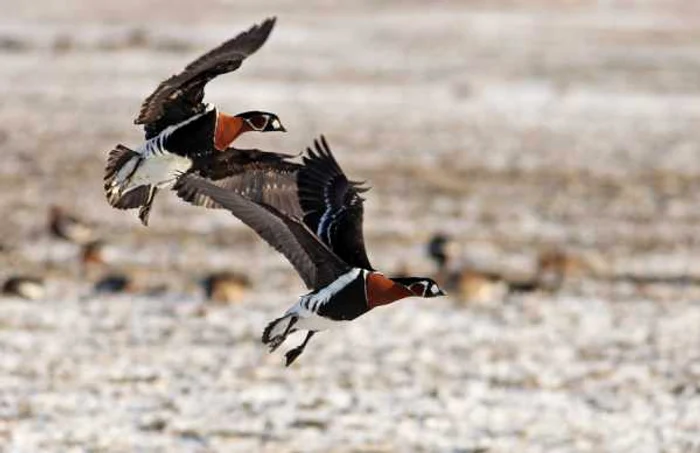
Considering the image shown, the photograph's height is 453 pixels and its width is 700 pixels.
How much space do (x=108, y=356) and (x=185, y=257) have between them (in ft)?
13.5

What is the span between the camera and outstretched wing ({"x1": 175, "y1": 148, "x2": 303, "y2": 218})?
4.54 meters

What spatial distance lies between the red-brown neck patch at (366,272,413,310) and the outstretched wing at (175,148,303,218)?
1.24 ft

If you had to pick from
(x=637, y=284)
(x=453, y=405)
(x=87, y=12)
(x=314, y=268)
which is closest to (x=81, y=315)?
(x=453, y=405)

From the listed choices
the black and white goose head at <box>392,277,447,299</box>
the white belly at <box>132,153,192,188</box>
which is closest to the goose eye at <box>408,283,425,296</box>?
the black and white goose head at <box>392,277,447,299</box>

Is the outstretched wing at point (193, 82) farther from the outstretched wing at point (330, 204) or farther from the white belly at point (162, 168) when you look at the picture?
the outstretched wing at point (330, 204)

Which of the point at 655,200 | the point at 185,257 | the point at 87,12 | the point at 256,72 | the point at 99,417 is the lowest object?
the point at 99,417

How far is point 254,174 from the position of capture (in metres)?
4.66

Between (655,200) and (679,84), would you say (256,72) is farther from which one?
(655,200)

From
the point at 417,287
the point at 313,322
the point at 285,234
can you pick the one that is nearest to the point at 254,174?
the point at 285,234

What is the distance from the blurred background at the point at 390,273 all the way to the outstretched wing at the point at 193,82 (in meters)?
4.81

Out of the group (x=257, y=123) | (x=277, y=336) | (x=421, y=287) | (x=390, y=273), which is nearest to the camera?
(x=257, y=123)

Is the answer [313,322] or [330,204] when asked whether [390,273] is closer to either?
[330,204]

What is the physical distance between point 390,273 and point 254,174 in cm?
1038

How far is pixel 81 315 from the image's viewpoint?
41.7ft
